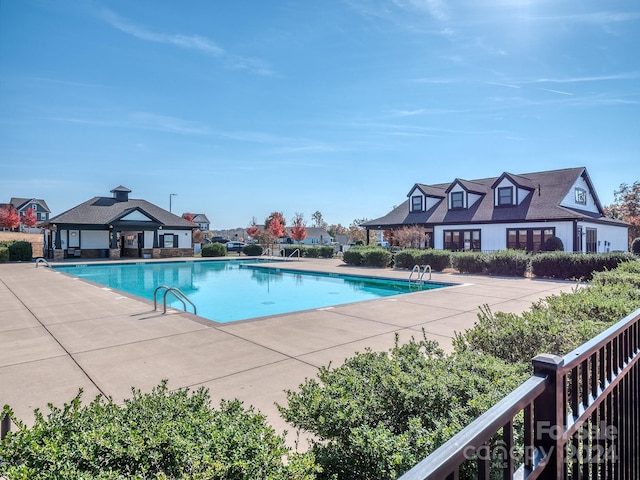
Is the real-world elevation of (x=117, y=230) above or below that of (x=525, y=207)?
below

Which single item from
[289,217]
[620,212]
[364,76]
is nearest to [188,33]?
[364,76]

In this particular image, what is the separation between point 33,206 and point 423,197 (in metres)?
79.4

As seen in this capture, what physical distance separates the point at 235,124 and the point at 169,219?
55.5ft

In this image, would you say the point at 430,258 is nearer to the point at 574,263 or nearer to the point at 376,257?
the point at 376,257

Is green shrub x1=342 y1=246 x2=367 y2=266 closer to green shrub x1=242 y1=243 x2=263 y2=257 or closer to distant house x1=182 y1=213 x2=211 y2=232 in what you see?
green shrub x1=242 y1=243 x2=263 y2=257

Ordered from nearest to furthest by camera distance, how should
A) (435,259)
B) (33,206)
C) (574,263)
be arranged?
(574,263) < (435,259) < (33,206)

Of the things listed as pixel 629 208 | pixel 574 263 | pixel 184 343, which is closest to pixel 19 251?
pixel 184 343

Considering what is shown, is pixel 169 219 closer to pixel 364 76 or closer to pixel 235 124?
pixel 235 124

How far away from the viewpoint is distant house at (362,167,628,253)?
23.6 metres

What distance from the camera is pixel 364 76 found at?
15.4m

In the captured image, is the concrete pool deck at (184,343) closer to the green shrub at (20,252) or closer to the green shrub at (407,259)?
the green shrub at (407,259)

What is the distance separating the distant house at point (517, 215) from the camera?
23641 mm

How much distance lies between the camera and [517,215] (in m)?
24.9

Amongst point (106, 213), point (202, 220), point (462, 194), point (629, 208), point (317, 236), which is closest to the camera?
point (462, 194)
